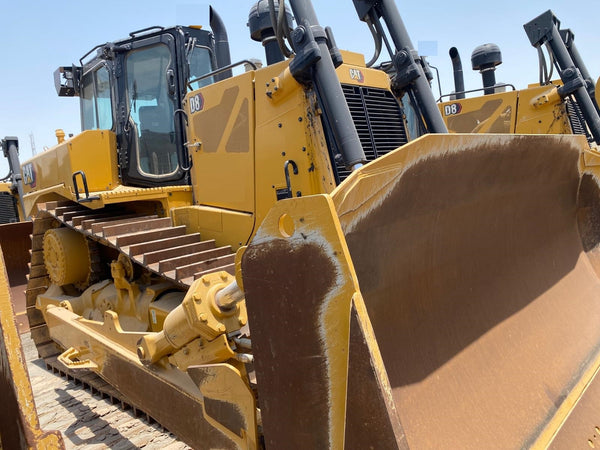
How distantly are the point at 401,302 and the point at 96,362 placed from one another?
2.52 m

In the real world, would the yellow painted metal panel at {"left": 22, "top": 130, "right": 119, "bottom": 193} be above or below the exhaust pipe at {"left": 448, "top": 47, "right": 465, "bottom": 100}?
below

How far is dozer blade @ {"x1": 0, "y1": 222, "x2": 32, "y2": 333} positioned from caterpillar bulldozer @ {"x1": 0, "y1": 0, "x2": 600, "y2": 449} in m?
1.12

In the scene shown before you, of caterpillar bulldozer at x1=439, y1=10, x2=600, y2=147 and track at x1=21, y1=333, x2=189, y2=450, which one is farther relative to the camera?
caterpillar bulldozer at x1=439, y1=10, x2=600, y2=147

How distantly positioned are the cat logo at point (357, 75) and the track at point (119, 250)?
5.03 feet

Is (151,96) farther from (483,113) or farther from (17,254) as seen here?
(483,113)

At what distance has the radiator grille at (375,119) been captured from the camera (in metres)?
3.32

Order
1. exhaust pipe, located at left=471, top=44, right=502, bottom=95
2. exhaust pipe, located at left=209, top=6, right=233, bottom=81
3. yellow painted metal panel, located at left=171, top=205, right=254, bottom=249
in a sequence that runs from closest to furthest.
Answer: yellow painted metal panel, located at left=171, top=205, right=254, bottom=249
exhaust pipe, located at left=209, top=6, right=233, bottom=81
exhaust pipe, located at left=471, top=44, right=502, bottom=95

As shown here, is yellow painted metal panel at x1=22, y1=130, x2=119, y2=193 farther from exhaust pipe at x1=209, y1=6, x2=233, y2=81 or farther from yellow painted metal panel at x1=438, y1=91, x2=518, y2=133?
yellow painted metal panel at x1=438, y1=91, x2=518, y2=133

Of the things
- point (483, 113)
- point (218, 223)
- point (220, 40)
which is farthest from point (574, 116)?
point (218, 223)

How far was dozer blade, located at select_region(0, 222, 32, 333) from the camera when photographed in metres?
5.84

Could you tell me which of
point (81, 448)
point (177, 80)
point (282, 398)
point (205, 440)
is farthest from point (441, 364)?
point (177, 80)

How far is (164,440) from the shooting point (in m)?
3.14

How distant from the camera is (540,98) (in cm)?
770

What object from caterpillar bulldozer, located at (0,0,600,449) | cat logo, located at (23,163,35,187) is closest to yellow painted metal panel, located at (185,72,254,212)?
caterpillar bulldozer, located at (0,0,600,449)
